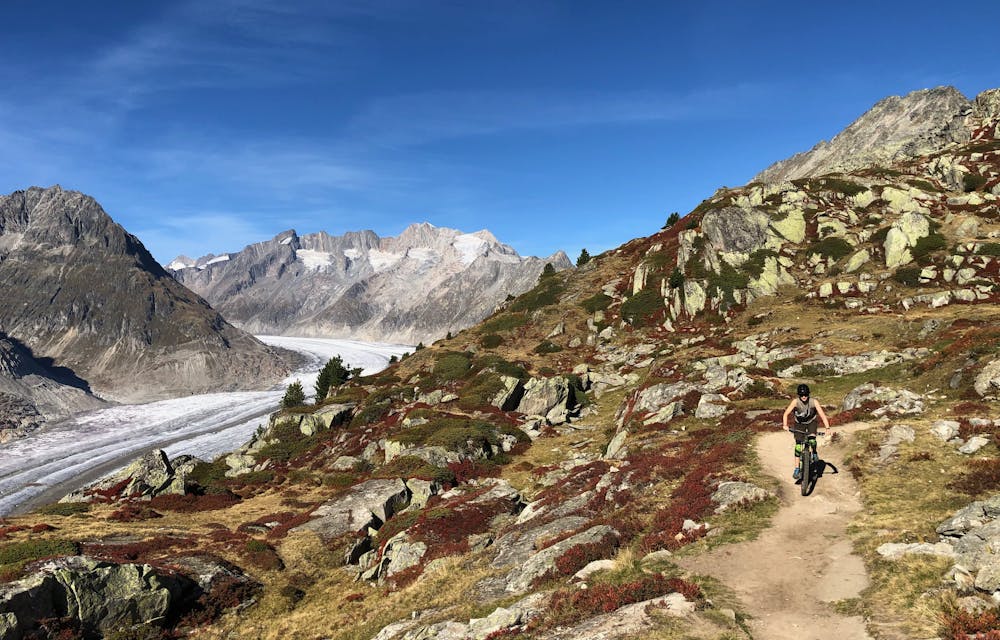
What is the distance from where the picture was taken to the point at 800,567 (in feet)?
46.0

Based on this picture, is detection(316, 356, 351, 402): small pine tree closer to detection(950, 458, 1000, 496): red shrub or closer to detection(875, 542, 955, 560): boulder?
detection(950, 458, 1000, 496): red shrub

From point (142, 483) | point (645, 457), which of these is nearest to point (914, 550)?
point (645, 457)

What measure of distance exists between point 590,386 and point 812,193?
5441 cm

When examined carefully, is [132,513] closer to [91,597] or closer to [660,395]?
[91,597]

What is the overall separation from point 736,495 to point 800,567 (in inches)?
208

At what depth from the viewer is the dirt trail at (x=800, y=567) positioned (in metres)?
11.3

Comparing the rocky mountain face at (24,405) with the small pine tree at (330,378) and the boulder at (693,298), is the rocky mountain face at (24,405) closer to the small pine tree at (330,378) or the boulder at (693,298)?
the small pine tree at (330,378)

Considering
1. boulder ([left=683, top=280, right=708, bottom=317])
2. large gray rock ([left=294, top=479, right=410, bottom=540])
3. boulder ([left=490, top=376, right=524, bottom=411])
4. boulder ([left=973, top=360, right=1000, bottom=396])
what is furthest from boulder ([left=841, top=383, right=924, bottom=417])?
boulder ([left=683, top=280, right=708, bottom=317])

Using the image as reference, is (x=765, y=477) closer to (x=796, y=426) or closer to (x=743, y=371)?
(x=796, y=426)

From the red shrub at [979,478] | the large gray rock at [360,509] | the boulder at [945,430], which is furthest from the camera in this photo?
the large gray rock at [360,509]

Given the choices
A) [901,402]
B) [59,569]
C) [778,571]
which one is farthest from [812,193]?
[59,569]

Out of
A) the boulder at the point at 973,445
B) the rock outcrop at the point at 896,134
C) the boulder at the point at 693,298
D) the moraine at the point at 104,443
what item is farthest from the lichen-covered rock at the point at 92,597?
the rock outcrop at the point at 896,134

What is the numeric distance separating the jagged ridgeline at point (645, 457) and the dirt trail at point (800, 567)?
0.24 m

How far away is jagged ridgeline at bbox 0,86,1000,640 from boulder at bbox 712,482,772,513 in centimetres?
14
